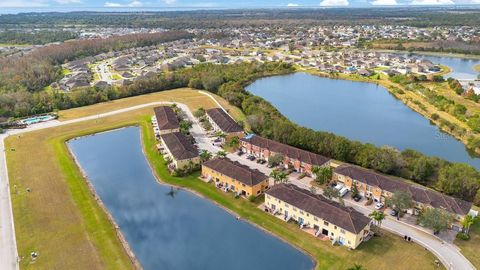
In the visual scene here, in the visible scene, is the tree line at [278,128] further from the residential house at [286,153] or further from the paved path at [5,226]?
the paved path at [5,226]

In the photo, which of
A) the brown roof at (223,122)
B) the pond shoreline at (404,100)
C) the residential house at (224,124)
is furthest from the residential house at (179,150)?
the pond shoreline at (404,100)

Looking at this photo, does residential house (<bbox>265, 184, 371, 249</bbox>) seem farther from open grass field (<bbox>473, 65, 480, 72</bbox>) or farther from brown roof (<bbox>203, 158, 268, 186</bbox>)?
open grass field (<bbox>473, 65, 480, 72</bbox>)

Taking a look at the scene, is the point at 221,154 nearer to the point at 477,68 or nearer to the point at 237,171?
the point at 237,171

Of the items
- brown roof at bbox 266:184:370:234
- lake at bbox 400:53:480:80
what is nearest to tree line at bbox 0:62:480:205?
brown roof at bbox 266:184:370:234

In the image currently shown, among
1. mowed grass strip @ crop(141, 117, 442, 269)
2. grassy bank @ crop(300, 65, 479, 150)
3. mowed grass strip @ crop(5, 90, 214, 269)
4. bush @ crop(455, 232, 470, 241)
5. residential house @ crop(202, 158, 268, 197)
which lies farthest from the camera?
grassy bank @ crop(300, 65, 479, 150)

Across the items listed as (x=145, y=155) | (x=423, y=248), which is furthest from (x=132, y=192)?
(x=423, y=248)
